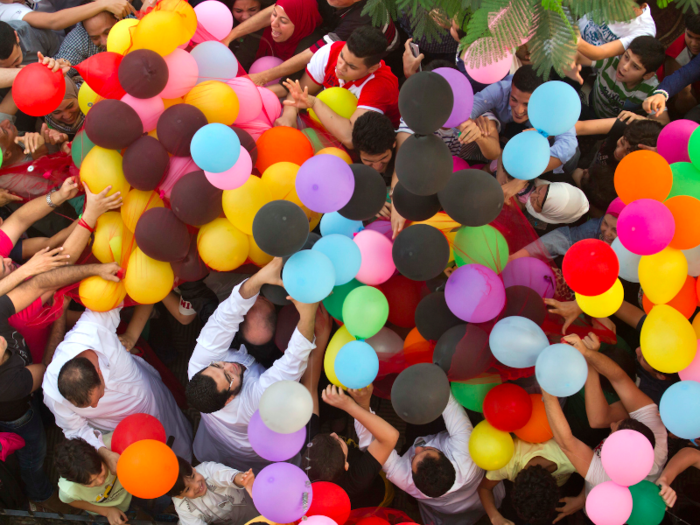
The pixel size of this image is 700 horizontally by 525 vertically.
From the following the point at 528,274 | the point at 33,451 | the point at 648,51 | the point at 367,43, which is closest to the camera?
the point at 528,274

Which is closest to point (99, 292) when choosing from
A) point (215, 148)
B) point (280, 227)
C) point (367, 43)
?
point (215, 148)

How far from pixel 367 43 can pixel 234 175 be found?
83 centimetres

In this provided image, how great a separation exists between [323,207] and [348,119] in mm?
724

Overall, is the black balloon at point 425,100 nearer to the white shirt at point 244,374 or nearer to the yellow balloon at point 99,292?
the white shirt at point 244,374

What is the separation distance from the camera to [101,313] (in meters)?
2.13

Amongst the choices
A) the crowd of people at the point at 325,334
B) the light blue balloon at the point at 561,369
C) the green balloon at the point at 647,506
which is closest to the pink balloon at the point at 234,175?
the crowd of people at the point at 325,334

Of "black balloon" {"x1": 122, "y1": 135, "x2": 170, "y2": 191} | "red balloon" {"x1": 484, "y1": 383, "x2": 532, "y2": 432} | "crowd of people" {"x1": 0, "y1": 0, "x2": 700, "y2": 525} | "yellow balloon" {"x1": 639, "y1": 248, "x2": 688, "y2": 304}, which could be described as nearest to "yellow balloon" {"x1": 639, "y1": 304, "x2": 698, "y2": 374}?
"yellow balloon" {"x1": 639, "y1": 248, "x2": 688, "y2": 304}

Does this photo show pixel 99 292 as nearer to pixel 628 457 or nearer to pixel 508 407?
pixel 508 407

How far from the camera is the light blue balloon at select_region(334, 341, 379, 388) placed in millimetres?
1739

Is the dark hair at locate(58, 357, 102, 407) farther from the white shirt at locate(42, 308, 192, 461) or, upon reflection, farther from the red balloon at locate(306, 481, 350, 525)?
the red balloon at locate(306, 481, 350, 525)

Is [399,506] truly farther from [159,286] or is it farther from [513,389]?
[159,286]

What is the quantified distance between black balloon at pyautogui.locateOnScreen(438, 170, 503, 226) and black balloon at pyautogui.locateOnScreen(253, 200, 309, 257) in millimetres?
467

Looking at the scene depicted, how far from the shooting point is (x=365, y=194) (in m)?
1.77

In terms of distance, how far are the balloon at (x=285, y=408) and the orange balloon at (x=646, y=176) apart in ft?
4.51
